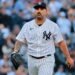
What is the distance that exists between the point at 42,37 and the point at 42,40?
56mm

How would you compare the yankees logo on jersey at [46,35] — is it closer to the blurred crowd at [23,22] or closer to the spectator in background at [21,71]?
the blurred crowd at [23,22]

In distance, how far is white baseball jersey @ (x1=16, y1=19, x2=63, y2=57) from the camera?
780cm

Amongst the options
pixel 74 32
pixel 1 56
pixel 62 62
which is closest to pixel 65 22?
pixel 74 32

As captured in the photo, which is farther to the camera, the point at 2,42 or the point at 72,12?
the point at 72,12

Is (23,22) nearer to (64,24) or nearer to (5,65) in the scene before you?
(64,24)

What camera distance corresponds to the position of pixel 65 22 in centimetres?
1340

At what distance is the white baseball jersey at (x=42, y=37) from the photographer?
7.80m

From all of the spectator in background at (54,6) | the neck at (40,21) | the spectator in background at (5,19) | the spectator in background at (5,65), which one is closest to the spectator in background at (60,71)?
the spectator in background at (5,65)

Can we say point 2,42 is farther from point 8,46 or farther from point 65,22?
point 65,22

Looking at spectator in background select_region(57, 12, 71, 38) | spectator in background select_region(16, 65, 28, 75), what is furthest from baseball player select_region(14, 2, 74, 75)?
spectator in background select_region(57, 12, 71, 38)

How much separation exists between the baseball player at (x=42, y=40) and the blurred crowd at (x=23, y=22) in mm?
3719

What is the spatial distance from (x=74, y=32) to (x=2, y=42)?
2424mm

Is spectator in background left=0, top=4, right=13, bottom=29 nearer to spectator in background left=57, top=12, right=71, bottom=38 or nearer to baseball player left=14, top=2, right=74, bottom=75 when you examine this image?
spectator in background left=57, top=12, right=71, bottom=38

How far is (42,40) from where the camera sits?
308 inches
